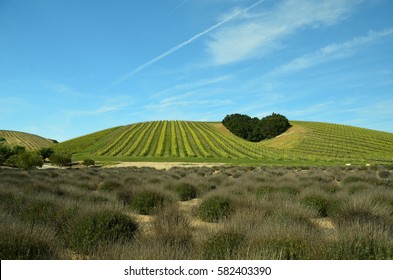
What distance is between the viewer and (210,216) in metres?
10.5

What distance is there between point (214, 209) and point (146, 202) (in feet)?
9.57

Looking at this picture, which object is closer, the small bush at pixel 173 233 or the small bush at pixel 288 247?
the small bush at pixel 288 247

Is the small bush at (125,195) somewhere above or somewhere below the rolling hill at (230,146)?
below

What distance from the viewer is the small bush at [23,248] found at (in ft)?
16.9

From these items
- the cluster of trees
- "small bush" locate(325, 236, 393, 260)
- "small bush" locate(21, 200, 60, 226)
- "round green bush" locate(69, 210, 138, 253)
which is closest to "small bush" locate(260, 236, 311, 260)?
"small bush" locate(325, 236, 393, 260)

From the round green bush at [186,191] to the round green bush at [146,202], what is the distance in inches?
118

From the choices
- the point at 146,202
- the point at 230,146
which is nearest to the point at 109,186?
the point at 146,202

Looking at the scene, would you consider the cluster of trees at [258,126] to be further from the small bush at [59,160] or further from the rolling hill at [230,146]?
the small bush at [59,160]

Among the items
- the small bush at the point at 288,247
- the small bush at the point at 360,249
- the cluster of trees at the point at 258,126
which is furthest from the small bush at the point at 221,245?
the cluster of trees at the point at 258,126

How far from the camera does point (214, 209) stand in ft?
35.1

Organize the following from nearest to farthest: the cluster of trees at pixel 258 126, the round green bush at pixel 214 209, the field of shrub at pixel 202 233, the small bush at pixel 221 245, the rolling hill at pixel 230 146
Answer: the field of shrub at pixel 202 233 → the small bush at pixel 221 245 → the round green bush at pixel 214 209 → the rolling hill at pixel 230 146 → the cluster of trees at pixel 258 126

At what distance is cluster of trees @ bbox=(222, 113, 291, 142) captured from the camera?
121856 mm
